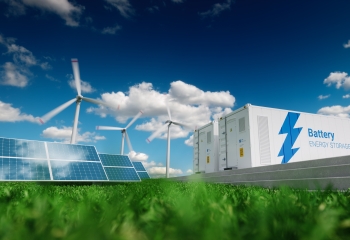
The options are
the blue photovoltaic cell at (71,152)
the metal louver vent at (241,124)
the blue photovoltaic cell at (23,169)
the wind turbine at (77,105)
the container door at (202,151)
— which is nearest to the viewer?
the blue photovoltaic cell at (23,169)

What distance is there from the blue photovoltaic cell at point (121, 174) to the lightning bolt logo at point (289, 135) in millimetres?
8476

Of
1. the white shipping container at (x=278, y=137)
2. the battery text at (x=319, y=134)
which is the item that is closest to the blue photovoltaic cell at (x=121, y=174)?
the white shipping container at (x=278, y=137)

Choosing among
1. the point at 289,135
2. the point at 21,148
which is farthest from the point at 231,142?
the point at 21,148

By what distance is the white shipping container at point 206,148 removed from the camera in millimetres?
18938

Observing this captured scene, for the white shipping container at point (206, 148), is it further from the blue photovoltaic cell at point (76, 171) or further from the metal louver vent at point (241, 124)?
the blue photovoltaic cell at point (76, 171)

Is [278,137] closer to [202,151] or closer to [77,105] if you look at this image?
[202,151]

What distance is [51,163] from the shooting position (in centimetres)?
1235

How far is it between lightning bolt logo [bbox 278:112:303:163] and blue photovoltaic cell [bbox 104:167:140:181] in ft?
27.8

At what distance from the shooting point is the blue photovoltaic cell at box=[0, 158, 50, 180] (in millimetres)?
10883

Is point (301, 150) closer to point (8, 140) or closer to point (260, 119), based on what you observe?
point (260, 119)

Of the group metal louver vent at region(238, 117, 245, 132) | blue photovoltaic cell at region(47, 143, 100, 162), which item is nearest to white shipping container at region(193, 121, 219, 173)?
metal louver vent at region(238, 117, 245, 132)

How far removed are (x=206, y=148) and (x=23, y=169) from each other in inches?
496

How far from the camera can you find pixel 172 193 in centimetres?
174

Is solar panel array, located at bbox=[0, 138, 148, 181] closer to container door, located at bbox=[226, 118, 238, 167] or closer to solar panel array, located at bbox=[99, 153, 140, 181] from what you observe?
solar panel array, located at bbox=[99, 153, 140, 181]
